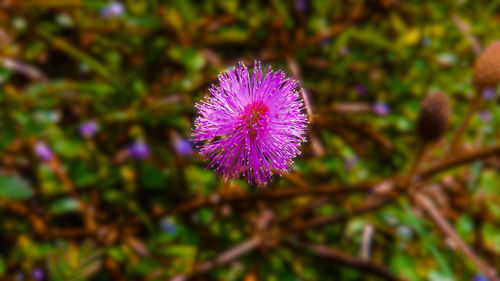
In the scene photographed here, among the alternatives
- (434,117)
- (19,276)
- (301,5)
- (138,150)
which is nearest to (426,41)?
(301,5)

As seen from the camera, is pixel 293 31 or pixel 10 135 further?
pixel 293 31

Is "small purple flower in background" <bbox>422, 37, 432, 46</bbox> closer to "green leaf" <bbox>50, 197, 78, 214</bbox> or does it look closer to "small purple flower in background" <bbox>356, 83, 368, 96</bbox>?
"small purple flower in background" <bbox>356, 83, 368, 96</bbox>

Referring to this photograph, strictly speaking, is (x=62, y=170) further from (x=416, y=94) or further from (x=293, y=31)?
(x=416, y=94)

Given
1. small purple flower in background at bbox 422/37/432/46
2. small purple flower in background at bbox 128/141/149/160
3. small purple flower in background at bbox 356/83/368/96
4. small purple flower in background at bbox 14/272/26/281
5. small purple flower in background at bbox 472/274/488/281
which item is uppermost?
small purple flower in background at bbox 422/37/432/46

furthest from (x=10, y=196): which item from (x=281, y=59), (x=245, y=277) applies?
(x=281, y=59)

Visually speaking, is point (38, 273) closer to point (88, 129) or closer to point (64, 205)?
point (64, 205)

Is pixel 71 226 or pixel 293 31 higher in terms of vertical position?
pixel 293 31

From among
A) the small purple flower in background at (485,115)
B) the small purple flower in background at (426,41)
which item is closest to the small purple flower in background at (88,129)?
the small purple flower in background at (426,41)

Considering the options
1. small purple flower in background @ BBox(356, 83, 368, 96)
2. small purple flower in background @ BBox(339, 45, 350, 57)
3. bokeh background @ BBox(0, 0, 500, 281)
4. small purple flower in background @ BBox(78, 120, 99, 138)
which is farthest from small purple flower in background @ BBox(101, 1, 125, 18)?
small purple flower in background @ BBox(356, 83, 368, 96)
